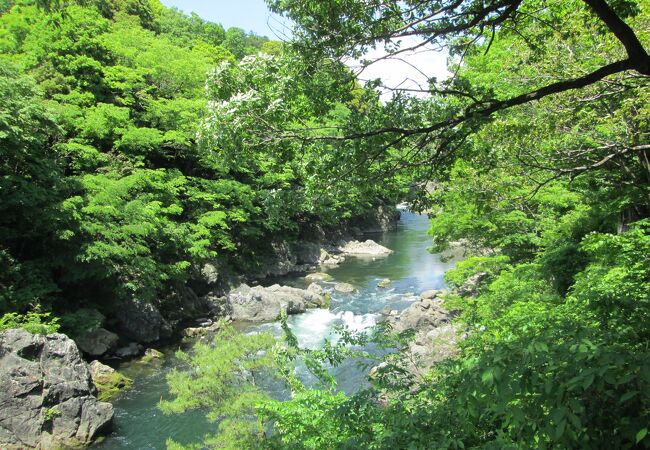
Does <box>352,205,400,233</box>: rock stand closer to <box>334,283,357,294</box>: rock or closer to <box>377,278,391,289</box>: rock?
<box>377,278,391,289</box>: rock

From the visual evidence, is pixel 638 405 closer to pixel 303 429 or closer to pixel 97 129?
pixel 303 429

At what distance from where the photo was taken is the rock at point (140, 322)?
15.9m

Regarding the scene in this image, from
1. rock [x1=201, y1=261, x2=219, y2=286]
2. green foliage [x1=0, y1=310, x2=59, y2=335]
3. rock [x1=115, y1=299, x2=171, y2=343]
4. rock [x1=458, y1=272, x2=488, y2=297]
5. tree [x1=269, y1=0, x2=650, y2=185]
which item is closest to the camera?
tree [x1=269, y1=0, x2=650, y2=185]

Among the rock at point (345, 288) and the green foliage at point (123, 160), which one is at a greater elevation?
the green foliage at point (123, 160)

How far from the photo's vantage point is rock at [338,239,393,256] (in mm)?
33469

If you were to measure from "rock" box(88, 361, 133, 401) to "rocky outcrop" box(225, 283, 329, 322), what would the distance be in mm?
6573

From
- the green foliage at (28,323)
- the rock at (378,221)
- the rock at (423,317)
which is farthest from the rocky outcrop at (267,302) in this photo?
the rock at (378,221)

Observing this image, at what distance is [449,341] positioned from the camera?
11.5 metres

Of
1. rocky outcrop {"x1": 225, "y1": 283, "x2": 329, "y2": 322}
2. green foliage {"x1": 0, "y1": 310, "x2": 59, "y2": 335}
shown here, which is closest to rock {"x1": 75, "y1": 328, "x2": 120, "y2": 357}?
green foliage {"x1": 0, "y1": 310, "x2": 59, "y2": 335}

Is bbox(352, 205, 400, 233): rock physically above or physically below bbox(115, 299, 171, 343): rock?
above

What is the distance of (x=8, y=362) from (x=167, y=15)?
2215 inches

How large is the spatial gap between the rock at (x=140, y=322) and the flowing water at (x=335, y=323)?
1.23 m

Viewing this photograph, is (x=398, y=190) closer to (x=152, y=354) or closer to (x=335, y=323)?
(x=152, y=354)

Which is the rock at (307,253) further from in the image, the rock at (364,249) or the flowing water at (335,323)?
the rock at (364,249)
